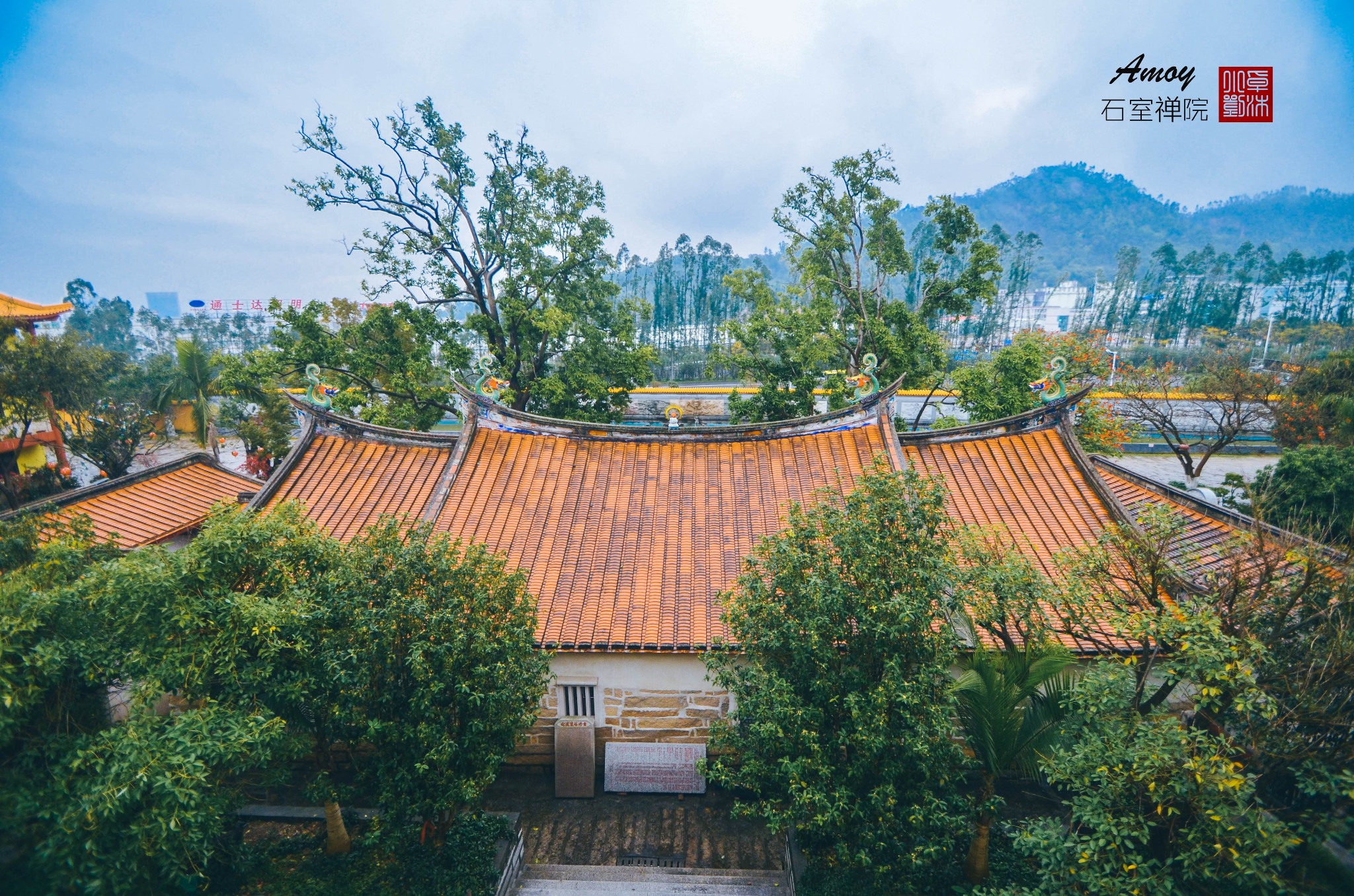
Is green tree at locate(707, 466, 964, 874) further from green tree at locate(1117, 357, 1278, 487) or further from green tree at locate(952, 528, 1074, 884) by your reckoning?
green tree at locate(1117, 357, 1278, 487)

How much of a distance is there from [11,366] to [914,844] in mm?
25946

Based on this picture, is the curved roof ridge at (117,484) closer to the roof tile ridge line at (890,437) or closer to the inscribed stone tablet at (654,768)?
the inscribed stone tablet at (654,768)

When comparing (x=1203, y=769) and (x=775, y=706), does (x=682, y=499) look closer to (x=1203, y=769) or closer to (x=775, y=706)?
(x=775, y=706)

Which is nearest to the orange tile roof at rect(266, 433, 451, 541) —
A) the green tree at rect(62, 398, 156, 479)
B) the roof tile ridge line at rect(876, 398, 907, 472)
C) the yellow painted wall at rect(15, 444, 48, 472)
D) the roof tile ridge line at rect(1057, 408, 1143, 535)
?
the roof tile ridge line at rect(876, 398, 907, 472)

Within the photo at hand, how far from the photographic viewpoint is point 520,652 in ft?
23.8

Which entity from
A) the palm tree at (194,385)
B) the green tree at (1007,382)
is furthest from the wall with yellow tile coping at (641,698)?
the palm tree at (194,385)

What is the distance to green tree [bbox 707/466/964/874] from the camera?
6086 mm

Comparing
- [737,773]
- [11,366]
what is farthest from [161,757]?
[11,366]

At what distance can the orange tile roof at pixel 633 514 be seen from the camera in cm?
958

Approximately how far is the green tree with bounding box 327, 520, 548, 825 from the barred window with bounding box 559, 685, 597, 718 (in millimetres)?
2831

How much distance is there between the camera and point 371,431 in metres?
13.0

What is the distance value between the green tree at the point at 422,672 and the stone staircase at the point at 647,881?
2.33 m

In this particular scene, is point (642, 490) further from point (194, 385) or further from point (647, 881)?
point (194, 385)

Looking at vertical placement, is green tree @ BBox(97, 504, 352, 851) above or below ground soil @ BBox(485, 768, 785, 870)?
above
